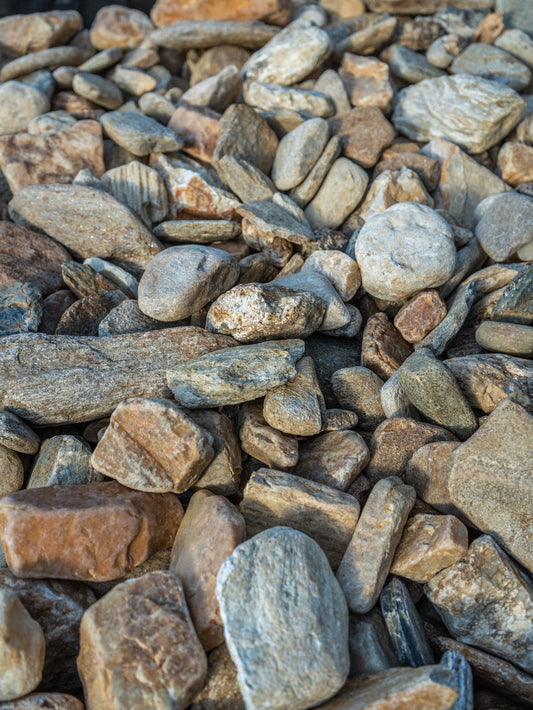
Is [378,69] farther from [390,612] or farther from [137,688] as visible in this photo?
[137,688]

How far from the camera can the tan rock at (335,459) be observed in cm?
293

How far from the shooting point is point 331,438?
3148 millimetres

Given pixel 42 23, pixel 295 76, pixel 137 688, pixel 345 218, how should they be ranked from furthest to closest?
pixel 42 23, pixel 295 76, pixel 345 218, pixel 137 688

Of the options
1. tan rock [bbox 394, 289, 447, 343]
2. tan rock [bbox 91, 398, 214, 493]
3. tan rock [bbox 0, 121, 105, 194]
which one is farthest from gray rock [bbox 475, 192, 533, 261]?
tan rock [bbox 0, 121, 105, 194]

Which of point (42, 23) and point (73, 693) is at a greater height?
point (42, 23)

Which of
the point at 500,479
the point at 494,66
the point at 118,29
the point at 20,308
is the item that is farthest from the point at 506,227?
the point at 118,29

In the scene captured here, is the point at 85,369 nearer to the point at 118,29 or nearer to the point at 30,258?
the point at 30,258

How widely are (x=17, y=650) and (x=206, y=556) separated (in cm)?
77

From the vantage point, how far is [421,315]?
3689mm

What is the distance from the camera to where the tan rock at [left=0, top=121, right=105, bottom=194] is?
4797 mm

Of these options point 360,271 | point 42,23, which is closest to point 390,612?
point 360,271

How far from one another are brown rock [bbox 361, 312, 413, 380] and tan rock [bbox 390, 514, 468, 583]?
3.43 feet

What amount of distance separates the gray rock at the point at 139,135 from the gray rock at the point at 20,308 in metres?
1.73

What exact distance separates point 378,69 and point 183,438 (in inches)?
164
